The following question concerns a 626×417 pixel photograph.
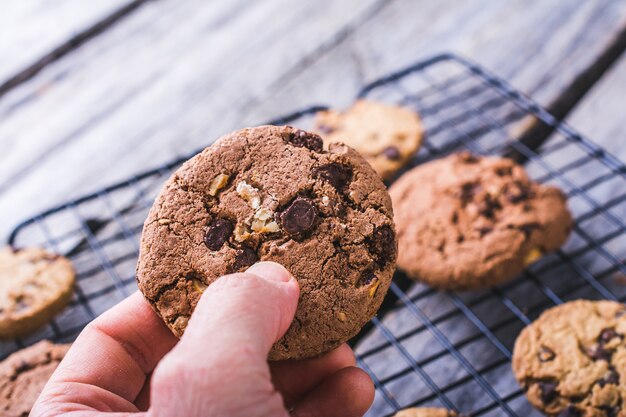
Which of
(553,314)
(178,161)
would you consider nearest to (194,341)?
(553,314)

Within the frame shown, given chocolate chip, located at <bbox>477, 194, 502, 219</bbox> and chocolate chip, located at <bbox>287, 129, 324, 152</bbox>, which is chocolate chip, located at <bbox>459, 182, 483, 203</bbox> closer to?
chocolate chip, located at <bbox>477, 194, 502, 219</bbox>

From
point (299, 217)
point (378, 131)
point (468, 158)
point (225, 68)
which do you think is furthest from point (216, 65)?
point (299, 217)

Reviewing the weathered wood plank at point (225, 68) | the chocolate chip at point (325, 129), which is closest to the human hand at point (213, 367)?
the chocolate chip at point (325, 129)

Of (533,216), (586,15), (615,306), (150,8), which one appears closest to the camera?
(615,306)

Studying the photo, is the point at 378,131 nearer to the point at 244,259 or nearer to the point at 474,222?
the point at 474,222

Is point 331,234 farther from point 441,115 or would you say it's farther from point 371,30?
point 371,30

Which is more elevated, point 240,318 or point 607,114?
point 240,318
